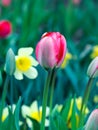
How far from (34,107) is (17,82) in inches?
14.0

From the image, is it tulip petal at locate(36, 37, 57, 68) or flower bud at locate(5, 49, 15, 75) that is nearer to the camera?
tulip petal at locate(36, 37, 57, 68)

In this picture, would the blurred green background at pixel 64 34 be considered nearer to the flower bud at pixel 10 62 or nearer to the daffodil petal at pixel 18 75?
the daffodil petal at pixel 18 75

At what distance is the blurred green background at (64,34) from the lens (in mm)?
1742

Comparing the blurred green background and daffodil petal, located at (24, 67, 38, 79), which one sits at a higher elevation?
the blurred green background

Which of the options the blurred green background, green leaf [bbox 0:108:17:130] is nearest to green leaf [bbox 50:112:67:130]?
green leaf [bbox 0:108:17:130]

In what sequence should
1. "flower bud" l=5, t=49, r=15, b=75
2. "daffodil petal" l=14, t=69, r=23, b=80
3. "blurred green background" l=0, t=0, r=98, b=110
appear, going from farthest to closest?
"blurred green background" l=0, t=0, r=98, b=110, "daffodil petal" l=14, t=69, r=23, b=80, "flower bud" l=5, t=49, r=15, b=75

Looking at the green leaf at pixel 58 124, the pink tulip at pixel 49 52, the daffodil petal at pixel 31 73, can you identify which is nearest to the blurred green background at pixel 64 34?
the daffodil petal at pixel 31 73

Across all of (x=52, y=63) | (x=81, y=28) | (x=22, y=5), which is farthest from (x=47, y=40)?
(x=81, y=28)

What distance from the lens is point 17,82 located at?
1745 millimetres

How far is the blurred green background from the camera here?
174cm

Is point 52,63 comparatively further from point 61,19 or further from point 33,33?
point 61,19

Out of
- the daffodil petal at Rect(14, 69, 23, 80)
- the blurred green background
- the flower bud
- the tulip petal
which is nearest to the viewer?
the tulip petal

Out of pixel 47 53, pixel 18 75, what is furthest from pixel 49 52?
pixel 18 75

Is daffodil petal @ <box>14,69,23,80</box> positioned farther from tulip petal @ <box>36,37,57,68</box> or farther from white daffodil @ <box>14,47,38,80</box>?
tulip petal @ <box>36,37,57,68</box>
